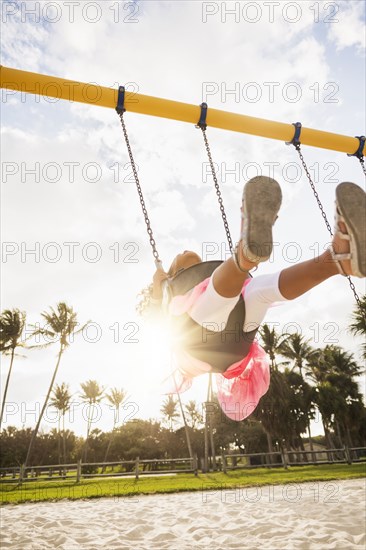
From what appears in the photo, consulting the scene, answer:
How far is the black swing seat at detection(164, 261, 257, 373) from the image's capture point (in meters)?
2.36

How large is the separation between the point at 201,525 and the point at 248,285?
360 cm

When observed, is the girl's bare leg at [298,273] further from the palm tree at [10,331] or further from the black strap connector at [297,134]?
the palm tree at [10,331]

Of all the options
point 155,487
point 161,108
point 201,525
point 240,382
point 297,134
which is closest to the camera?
point 240,382

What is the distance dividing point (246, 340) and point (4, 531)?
410 centimetres

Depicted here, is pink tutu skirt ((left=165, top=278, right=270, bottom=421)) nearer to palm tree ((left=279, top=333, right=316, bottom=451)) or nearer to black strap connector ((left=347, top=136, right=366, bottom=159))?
black strap connector ((left=347, top=136, right=366, bottom=159))

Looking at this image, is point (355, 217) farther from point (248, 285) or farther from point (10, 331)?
point (10, 331)

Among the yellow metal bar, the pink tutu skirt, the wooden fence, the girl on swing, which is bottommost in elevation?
the wooden fence

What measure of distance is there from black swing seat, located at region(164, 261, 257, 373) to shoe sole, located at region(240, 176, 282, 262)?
59 cm

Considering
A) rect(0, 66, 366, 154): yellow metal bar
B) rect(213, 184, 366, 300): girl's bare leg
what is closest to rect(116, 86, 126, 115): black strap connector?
rect(0, 66, 366, 154): yellow metal bar

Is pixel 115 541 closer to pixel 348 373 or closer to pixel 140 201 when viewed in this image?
pixel 140 201

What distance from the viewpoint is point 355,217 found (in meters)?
1.79

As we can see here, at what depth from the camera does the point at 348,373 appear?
2838 centimetres

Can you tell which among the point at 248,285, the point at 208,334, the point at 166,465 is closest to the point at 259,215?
the point at 248,285

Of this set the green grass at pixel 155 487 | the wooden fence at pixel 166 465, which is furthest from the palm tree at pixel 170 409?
the green grass at pixel 155 487
